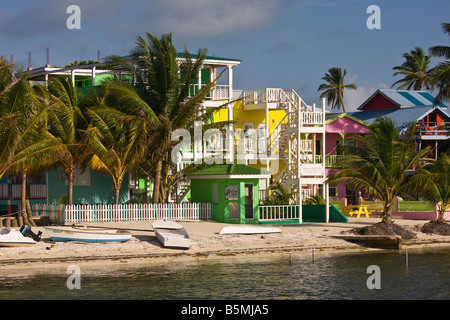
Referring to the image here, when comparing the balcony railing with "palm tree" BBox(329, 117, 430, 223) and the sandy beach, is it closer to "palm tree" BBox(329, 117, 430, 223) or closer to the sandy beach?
the sandy beach

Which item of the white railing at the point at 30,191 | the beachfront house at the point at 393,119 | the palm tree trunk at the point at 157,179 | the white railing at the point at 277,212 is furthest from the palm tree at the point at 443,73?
the white railing at the point at 30,191

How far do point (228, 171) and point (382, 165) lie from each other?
7.04 metres

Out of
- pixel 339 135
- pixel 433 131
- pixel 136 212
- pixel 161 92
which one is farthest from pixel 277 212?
pixel 433 131

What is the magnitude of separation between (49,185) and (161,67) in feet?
27.1

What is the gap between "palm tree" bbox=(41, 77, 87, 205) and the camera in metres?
31.6

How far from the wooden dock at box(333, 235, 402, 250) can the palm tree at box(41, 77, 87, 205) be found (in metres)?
12.5

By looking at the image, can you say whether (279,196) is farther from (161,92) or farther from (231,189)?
(161,92)

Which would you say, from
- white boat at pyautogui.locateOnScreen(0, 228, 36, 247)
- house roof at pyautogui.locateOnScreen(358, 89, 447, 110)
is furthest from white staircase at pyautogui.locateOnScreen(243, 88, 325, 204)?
house roof at pyautogui.locateOnScreen(358, 89, 447, 110)

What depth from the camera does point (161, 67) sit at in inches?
1302

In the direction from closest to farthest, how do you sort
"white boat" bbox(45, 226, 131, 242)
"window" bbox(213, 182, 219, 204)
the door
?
"white boat" bbox(45, 226, 131, 242), "window" bbox(213, 182, 219, 204), the door

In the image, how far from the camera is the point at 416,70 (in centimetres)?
6588

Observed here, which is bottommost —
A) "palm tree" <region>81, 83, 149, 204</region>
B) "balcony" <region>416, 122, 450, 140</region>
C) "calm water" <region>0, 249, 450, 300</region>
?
"calm water" <region>0, 249, 450, 300</region>
